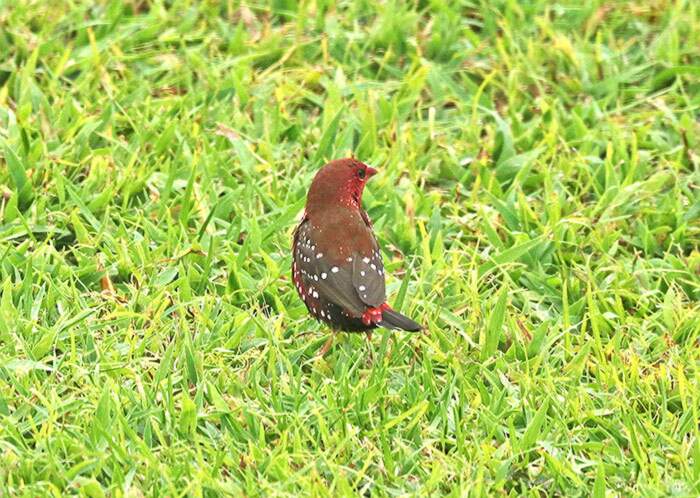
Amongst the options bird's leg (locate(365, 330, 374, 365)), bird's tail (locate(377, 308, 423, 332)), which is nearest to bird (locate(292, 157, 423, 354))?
bird's tail (locate(377, 308, 423, 332))

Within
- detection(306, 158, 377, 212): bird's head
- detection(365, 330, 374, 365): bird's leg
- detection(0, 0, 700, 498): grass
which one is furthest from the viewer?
detection(306, 158, 377, 212): bird's head

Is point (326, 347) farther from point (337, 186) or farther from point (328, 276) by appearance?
point (337, 186)

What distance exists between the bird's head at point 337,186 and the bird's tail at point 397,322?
694 millimetres

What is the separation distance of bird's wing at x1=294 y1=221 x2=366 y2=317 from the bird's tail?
0.09 metres

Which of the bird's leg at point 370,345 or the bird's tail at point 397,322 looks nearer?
the bird's tail at point 397,322

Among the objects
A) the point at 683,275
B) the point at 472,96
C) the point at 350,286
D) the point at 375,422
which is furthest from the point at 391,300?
the point at 472,96

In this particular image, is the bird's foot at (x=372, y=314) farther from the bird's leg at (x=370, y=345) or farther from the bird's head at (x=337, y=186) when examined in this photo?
the bird's head at (x=337, y=186)

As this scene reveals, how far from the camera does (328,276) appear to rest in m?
5.62

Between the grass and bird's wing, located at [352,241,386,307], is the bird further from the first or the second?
the grass

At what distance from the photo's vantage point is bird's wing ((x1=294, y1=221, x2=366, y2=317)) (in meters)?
5.50

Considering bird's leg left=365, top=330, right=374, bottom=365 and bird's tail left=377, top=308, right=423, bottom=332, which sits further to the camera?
bird's leg left=365, top=330, right=374, bottom=365

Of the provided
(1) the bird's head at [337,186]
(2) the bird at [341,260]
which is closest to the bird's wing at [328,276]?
(2) the bird at [341,260]

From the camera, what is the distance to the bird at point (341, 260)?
216 inches

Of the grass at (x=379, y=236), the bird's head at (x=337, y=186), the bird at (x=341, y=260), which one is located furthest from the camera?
the bird's head at (x=337, y=186)
